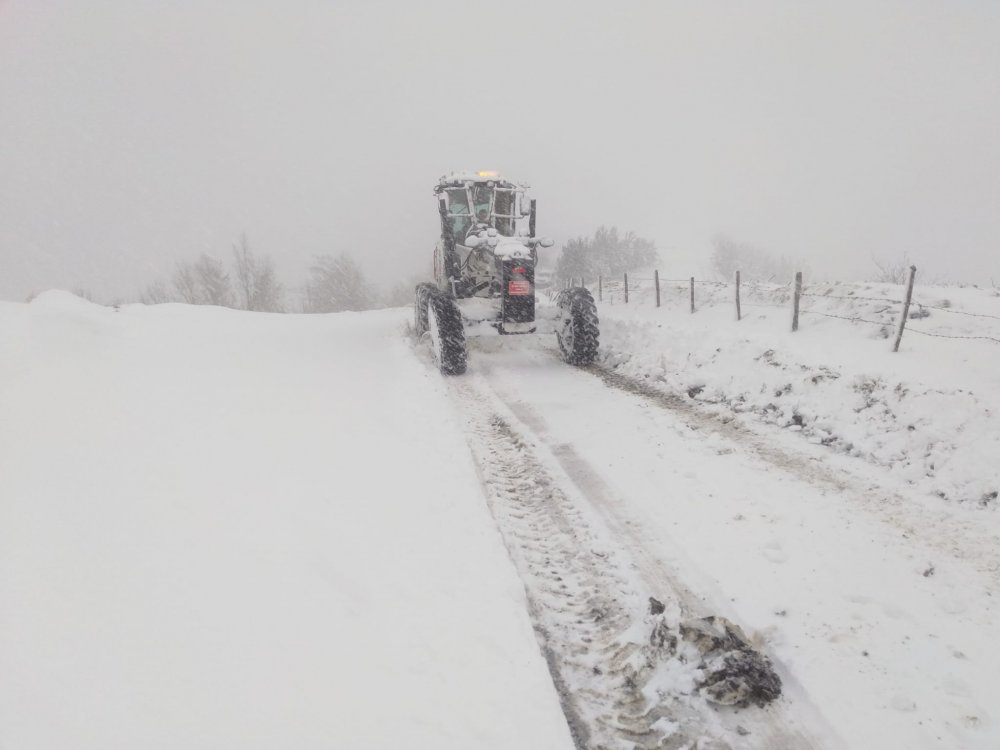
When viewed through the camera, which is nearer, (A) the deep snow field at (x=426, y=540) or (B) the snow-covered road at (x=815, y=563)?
(A) the deep snow field at (x=426, y=540)

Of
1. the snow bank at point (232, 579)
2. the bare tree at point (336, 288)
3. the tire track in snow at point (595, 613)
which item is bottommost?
the tire track in snow at point (595, 613)

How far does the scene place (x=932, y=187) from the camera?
7638cm

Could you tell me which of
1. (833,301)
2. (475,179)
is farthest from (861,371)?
(475,179)

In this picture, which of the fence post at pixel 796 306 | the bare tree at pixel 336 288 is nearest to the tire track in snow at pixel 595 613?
the fence post at pixel 796 306

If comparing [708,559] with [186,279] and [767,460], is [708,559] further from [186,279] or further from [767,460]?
[186,279]

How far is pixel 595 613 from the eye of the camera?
3143mm

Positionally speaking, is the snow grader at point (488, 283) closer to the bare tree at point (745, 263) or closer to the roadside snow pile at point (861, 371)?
the roadside snow pile at point (861, 371)

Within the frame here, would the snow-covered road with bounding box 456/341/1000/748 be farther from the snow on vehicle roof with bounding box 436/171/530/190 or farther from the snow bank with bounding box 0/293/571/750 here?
the snow on vehicle roof with bounding box 436/171/530/190

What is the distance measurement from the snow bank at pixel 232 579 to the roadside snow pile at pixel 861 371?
4.07 meters

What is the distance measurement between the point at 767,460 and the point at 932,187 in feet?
330

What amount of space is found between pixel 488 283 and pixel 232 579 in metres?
7.89

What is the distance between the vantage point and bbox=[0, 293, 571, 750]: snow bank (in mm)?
1851

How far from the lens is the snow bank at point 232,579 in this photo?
185cm

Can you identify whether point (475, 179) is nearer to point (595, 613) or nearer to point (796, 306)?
point (796, 306)
